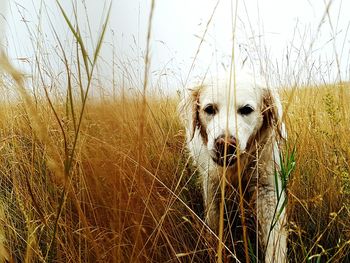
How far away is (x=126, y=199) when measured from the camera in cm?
95

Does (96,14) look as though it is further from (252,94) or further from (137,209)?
(252,94)

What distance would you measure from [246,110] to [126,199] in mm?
969

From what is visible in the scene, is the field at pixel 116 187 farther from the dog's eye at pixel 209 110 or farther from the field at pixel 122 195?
the dog's eye at pixel 209 110

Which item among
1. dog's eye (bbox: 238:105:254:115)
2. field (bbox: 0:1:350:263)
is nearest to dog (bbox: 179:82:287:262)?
dog's eye (bbox: 238:105:254:115)

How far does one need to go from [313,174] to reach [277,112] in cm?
32

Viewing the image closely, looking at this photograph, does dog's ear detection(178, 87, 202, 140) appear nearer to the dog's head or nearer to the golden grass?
the dog's head

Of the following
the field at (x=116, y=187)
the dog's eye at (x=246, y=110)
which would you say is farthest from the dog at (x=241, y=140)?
the field at (x=116, y=187)

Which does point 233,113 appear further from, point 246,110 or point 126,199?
point 126,199

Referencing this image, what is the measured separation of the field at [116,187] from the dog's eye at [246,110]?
21cm

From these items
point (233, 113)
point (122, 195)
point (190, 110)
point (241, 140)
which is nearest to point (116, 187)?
point (122, 195)

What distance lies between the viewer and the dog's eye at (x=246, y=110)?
1.78 metres

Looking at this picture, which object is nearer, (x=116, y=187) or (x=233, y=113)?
(x=116, y=187)

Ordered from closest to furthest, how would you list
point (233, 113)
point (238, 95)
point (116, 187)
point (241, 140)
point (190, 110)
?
point (116, 187) < point (241, 140) < point (233, 113) < point (238, 95) < point (190, 110)

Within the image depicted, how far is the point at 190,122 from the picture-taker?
6.50ft
